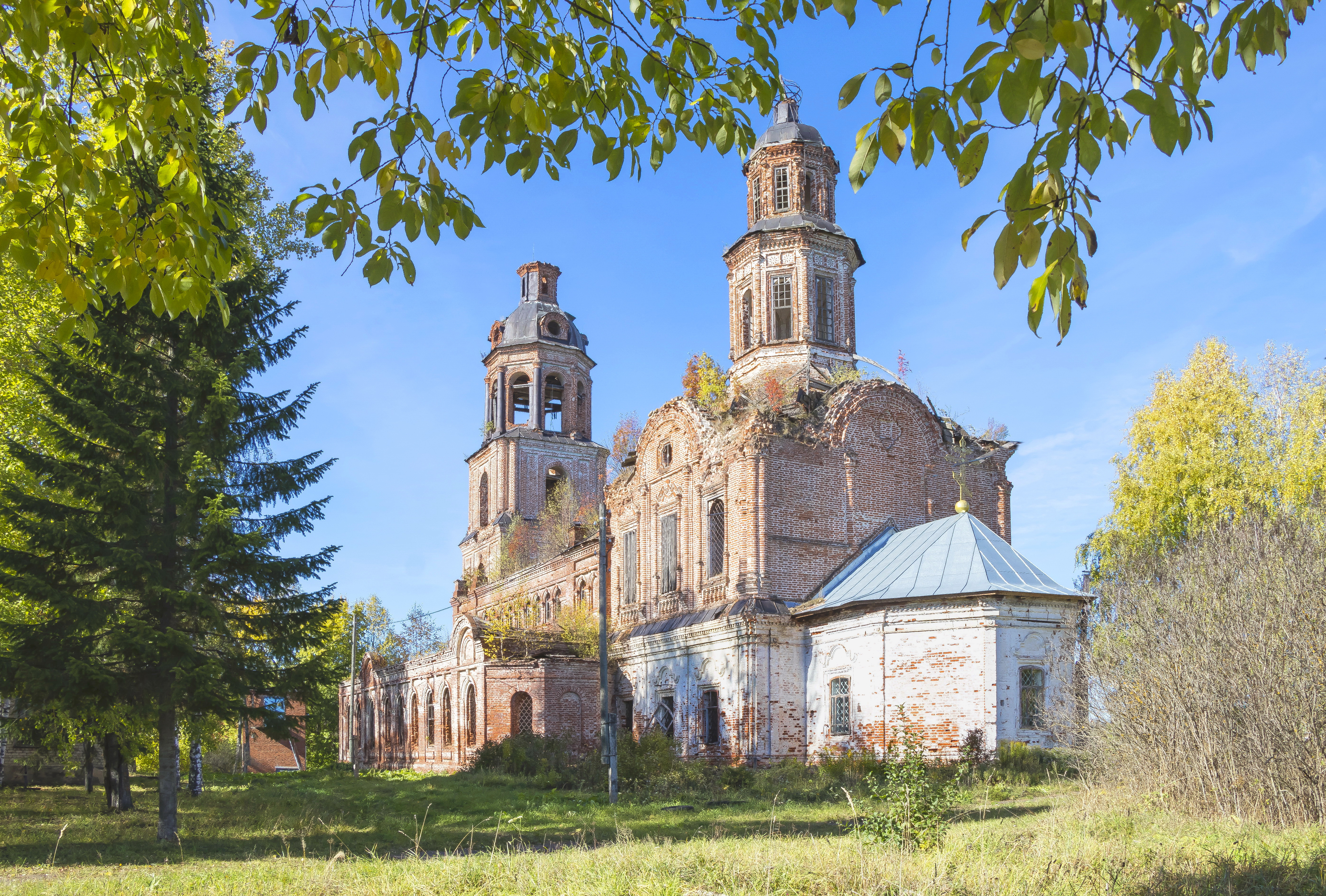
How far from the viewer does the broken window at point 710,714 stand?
2369 centimetres

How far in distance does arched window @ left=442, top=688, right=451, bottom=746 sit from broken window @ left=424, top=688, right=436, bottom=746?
1236mm

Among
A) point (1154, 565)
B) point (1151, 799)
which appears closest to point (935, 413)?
point (1154, 565)

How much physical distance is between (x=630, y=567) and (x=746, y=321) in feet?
26.0

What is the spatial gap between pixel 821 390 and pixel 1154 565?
35.9 ft

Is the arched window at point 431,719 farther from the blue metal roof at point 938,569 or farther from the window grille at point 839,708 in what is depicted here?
the window grille at point 839,708

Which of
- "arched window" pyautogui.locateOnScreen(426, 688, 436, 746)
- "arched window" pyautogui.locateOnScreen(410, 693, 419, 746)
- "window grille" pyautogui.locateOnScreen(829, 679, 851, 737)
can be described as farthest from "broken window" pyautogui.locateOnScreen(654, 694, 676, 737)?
"arched window" pyautogui.locateOnScreen(410, 693, 419, 746)

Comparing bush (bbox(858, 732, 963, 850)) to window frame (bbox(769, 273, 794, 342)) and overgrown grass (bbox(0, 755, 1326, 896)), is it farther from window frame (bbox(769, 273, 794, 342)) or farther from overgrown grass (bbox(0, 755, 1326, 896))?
window frame (bbox(769, 273, 794, 342))

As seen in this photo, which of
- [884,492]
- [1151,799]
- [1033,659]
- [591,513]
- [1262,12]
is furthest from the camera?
[591,513]

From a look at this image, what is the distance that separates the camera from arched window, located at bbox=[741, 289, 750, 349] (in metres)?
28.7

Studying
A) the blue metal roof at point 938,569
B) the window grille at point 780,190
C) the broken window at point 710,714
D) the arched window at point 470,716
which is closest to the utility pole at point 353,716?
the arched window at point 470,716

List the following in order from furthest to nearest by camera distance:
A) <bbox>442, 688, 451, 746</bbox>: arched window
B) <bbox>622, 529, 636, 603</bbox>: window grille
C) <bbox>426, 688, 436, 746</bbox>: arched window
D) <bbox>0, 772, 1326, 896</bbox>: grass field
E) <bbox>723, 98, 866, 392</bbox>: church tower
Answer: <bbox>426, 688, 436, 746</bbox>: arched window, <bbox>442, 688, 451, 746</bbox>: arched window, <bbox>622, 529, 636, 603</bbox>: window grille, <bbox>723, 98, 866, 392</bbox>: church tower, <bbox>0, 772, 1326, 896</bbox>: grass field

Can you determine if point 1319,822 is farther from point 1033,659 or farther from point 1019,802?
point 1033,659

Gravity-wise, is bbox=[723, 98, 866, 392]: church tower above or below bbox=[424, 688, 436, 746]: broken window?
above

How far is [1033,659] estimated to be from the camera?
1953 centimetres
